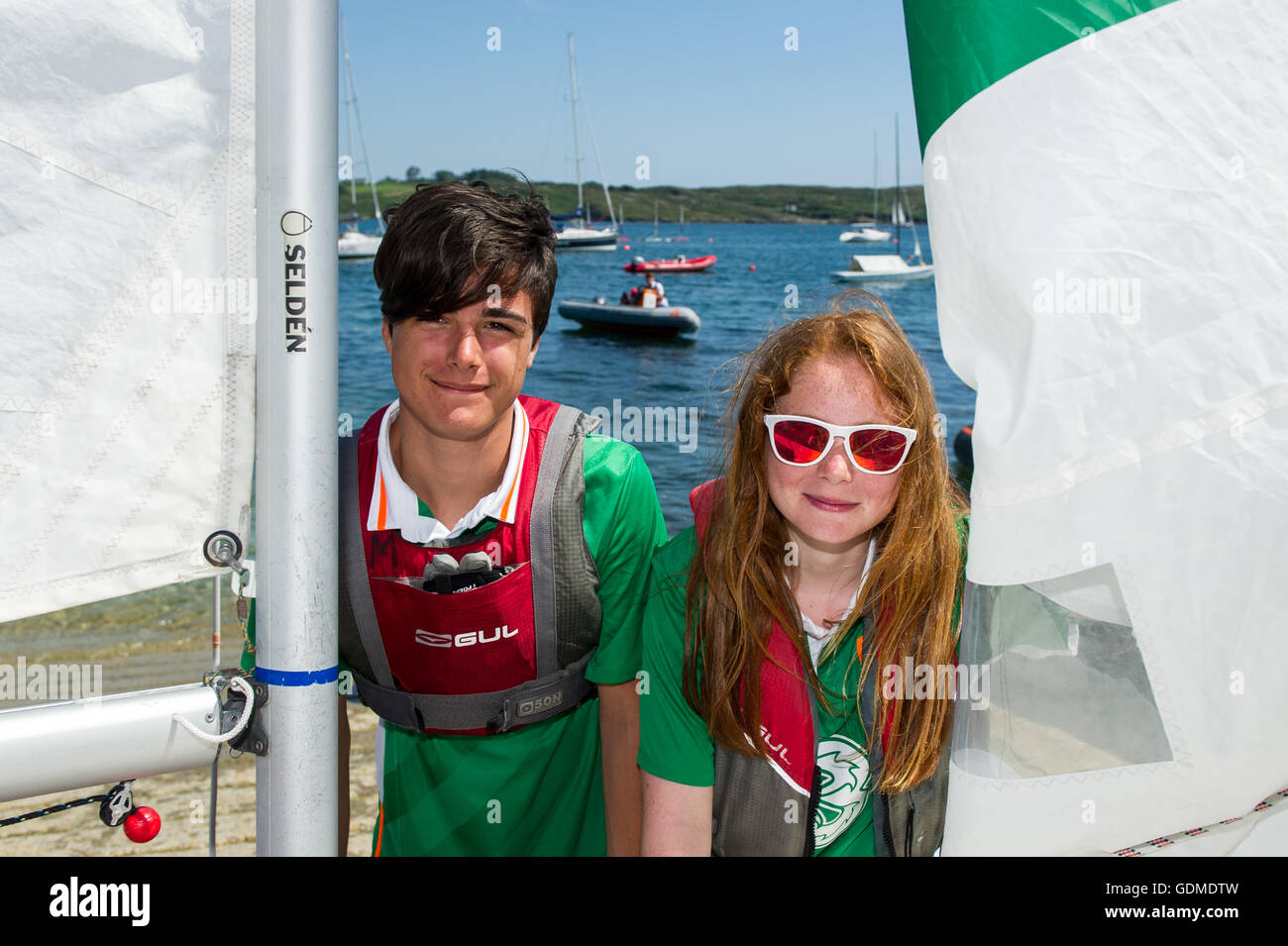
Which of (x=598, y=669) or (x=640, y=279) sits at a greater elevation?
(x=640, y=279)

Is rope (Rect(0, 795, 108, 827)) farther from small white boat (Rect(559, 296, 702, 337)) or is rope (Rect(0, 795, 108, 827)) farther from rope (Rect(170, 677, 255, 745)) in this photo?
small white boat (Rect(559, 296, 702, 337))

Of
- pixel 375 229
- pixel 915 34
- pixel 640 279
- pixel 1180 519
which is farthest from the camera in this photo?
Result: pixel 375 229

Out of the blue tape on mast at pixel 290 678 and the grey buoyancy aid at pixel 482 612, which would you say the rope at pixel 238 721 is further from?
the grey buoyancy aid at pixel 482 612

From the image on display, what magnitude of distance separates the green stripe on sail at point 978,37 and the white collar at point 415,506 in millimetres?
1115

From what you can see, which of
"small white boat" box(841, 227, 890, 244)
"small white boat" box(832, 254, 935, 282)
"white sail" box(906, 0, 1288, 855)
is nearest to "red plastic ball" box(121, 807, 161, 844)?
"white sail" box(906, 0, 1288, 855)

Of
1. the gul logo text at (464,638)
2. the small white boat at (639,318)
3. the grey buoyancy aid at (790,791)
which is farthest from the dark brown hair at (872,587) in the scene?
the small white boat at (639,318)

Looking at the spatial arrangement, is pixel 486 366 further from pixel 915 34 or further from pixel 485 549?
pixel 915 34

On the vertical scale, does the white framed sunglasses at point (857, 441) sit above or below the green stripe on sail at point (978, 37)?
below

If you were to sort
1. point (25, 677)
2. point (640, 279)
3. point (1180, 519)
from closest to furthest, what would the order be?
point (1180, 519)
point (25, 677)
point (640, 279)

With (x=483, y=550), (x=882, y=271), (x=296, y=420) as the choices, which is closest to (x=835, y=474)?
(x=483, y=550)

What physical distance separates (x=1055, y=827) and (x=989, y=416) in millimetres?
580

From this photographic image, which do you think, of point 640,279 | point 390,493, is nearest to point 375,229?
point 640,279

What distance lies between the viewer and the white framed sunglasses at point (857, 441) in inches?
72.0
